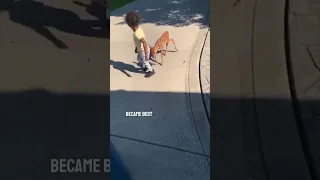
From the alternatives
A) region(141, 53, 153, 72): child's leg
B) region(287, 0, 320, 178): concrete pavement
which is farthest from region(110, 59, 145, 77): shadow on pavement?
region(287, 0, 320, 178): concrete pavement

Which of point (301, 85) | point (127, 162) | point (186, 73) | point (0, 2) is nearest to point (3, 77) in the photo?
point (0, 2)

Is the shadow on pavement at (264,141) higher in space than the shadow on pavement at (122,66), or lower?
lower

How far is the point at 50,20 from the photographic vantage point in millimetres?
4242

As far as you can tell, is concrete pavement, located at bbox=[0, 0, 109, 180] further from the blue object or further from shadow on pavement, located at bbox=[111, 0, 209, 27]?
shadow on pavement, located at bbox=[111, 0, 209, 27]

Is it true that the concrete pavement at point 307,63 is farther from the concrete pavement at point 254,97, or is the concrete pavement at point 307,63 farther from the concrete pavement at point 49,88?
the concrete pavement at point 49,88

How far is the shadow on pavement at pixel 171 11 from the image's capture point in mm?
4203

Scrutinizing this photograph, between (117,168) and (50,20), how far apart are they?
138 centimetres

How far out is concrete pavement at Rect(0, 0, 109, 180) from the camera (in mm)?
4238

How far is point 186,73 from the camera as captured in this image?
426 cm

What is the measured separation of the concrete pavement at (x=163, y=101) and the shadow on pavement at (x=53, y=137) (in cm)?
16

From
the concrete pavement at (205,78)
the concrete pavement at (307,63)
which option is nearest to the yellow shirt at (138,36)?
the concrete pavement at (205,78)

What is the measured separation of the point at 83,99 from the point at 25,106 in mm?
497

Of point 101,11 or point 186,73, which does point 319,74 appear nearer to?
point 186,73

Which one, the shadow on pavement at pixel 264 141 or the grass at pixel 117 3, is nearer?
the grass at pixel 117 3
